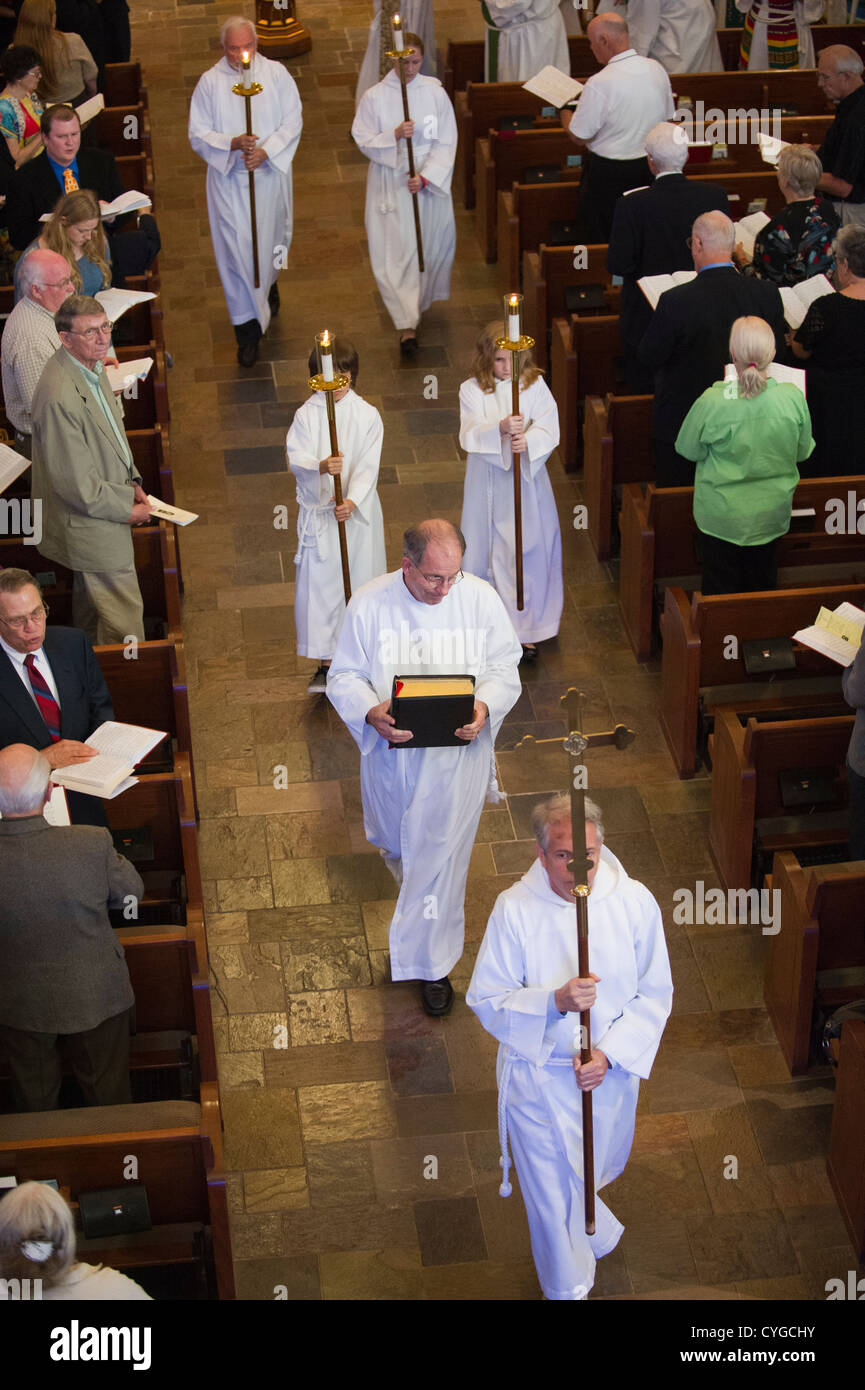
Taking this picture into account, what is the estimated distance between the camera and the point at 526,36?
11.9 meters

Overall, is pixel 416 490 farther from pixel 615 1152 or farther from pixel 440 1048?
pixel 615 1152

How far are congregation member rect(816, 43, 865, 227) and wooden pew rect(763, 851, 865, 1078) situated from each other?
4.84m

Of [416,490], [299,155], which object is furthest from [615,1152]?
[299,155]

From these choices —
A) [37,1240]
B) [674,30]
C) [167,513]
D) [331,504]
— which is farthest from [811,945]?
[674,30]

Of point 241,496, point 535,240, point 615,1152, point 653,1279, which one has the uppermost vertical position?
point 535,240

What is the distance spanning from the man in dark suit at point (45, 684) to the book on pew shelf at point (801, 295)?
383 cm

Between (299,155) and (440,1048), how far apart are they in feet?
29.3

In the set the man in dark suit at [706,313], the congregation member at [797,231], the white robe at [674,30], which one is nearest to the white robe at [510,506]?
the man in dark suit at [706,313]

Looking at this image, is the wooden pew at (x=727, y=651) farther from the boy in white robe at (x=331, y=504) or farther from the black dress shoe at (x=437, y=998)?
the black dress shoe at (x=437, y=998)

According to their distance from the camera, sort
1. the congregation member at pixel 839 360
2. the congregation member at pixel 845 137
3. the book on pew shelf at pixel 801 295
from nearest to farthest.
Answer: the congregation member at pixel 839 360
the book on pew shelf at pixel 801 295
the congregation member at pixel 845 137

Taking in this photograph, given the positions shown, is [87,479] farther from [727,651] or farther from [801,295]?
[801,295]

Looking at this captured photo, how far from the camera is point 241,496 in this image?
951 cm

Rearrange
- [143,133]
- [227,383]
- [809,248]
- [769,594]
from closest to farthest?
[769,594], [809,248], [227,383], [143,133]

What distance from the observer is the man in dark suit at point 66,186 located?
8.61 m
